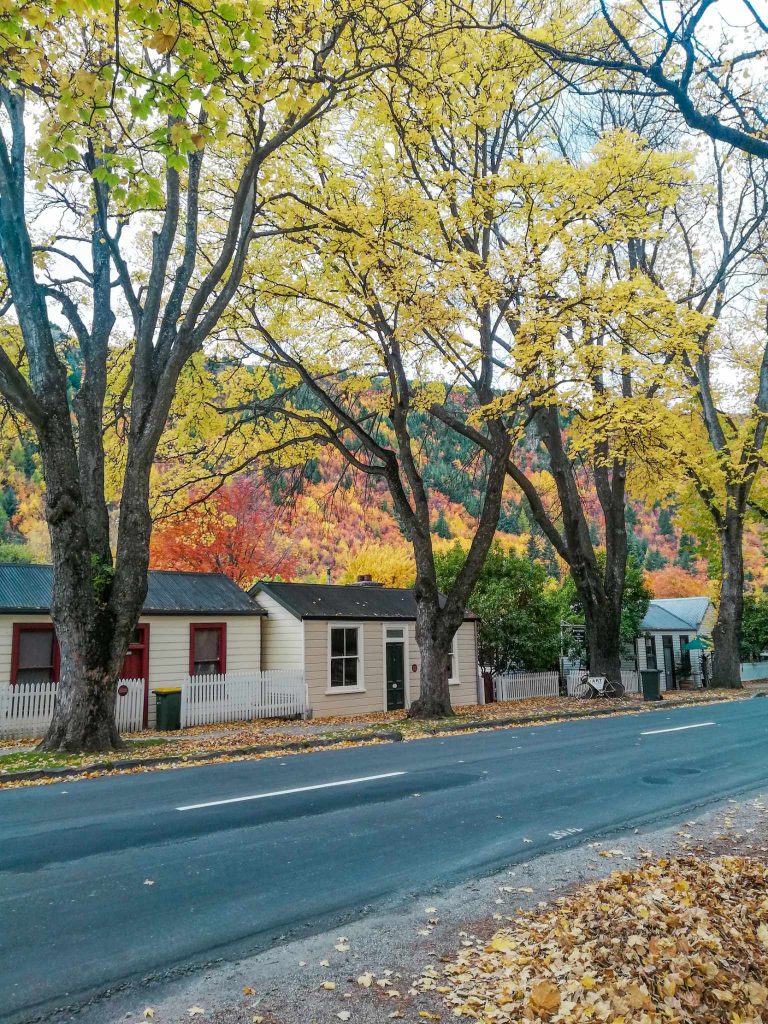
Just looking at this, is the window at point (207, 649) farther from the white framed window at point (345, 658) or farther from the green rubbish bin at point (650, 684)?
the green rubbish bin at point (650, 684)

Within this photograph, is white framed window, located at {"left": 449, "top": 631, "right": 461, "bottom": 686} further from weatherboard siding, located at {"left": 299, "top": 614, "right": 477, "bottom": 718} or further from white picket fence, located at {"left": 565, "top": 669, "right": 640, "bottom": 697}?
white picket fence, located at {"left": 565, "top": 669, "right": 640, "bottom": 697}

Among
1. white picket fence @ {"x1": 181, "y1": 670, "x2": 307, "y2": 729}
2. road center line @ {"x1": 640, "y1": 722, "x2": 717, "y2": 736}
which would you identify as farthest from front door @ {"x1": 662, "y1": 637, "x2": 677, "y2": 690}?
white picket fence @ {"x1": 181, "y1": 670, "x2": 307, "y2": 729}

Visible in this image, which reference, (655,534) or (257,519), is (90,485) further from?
(655,534)

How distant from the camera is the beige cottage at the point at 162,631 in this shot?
16438mm

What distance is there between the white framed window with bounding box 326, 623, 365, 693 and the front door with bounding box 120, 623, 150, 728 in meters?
5.09

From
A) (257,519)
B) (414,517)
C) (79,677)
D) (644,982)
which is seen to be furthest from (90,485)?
(257,519)

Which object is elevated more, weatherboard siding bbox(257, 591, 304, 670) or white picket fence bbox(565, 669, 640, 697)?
weatherboard siding bbox(257, 591, 304, 670)

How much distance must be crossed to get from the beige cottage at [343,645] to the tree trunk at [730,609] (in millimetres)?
11831

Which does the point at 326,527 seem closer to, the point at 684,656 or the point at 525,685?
the point at 525,685

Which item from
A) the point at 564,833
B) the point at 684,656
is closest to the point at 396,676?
the point at 564,833

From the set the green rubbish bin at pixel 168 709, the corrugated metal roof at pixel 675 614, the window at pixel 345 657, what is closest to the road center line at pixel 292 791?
the green rubbish bin at pixel 168 709

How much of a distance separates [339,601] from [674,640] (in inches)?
1016

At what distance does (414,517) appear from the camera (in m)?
18.5

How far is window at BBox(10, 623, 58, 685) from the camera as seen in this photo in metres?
16.3
